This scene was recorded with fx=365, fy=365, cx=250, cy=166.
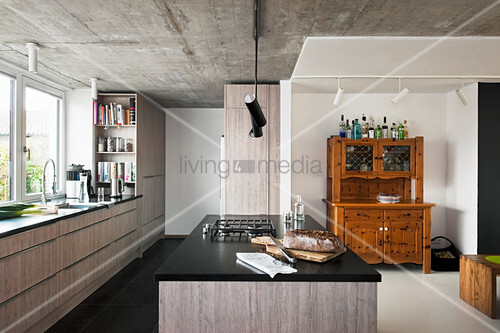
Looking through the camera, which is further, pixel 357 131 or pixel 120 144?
pixel 120 144

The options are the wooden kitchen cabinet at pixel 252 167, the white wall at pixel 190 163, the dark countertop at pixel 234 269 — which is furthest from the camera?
the white wall at pixel 190 163

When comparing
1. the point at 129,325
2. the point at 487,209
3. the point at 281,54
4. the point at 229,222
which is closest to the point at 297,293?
the point at 229,222

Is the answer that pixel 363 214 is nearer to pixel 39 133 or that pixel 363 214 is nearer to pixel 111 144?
pixel 111 144

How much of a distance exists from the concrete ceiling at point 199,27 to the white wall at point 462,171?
86.8 inches

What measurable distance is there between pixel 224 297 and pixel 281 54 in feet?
8.24

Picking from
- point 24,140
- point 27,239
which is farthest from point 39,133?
point 27,239

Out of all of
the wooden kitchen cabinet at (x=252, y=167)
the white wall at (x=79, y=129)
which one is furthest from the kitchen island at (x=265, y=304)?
the white wall at (x=79, y=129)

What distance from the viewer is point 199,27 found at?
2855 millimetres

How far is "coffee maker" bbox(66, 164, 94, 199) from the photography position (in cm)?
470

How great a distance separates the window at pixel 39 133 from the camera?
4293mm

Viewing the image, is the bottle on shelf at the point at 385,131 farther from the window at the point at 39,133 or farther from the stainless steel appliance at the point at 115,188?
the window at the point at 39,133

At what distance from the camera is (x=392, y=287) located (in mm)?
4184

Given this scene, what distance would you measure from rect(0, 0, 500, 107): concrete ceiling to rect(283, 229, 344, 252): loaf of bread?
1.49m

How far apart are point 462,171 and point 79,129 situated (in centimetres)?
537
